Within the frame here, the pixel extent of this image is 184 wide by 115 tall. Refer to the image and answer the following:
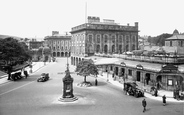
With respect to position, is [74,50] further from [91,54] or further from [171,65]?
[171,65]

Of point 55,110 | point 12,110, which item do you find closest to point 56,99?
point 55,110

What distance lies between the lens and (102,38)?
2191 inches

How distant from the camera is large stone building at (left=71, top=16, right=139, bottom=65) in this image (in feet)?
177

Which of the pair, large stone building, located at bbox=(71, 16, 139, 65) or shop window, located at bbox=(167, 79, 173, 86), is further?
large stone building, located at bbox=(71, 16, 139, 65)

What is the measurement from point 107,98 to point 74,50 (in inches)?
1782

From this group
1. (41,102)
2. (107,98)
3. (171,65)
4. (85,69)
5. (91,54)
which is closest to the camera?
(41,102)

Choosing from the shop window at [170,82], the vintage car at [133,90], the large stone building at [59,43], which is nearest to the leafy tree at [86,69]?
the vintage car at [133,90]

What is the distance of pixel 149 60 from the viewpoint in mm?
32188

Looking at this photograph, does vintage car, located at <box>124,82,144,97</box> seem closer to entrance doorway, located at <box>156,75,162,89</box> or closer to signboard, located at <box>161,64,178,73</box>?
entrance doorway, located at <box>156,75,162,89</box>

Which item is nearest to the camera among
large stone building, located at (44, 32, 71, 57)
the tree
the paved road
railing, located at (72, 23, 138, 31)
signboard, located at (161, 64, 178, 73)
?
the paved road

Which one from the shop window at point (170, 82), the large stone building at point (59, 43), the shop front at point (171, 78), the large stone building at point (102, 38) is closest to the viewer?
the shop front at point (171, 78)

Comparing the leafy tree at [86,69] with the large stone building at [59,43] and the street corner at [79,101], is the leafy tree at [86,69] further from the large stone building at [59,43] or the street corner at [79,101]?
the large stone building at [59,43]

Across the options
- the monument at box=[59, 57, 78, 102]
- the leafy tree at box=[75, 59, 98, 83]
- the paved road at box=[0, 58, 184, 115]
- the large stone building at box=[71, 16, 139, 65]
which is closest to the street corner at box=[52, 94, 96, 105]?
the paved road at box=[0, 58, 184, 115]

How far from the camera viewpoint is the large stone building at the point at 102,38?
2130 inches
